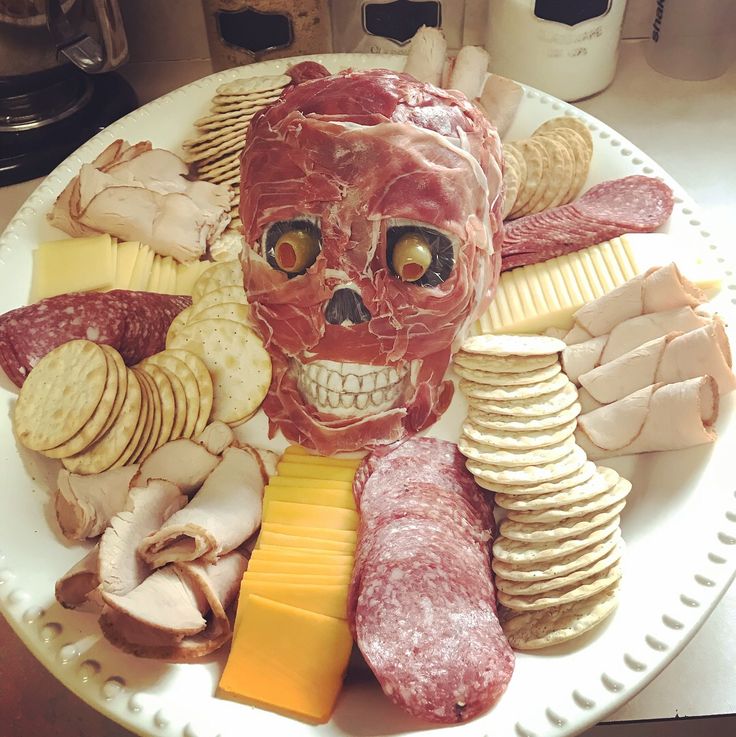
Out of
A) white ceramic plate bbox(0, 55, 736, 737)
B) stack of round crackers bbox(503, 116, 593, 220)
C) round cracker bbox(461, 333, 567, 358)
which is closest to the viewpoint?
white ceramic plate bbox(0, 55, 736, 737)

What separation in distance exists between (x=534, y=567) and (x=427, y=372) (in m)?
0.34

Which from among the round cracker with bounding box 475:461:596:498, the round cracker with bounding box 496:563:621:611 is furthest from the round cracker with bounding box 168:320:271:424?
the round cracker with bounding box 496:563:621:611

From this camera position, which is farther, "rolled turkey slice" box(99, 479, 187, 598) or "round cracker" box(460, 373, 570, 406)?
"round cracker" box(460, 373, 570, 406)

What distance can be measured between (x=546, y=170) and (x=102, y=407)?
2.83ft

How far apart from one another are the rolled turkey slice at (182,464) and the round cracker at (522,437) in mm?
364

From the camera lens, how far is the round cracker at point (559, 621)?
929 millimetres

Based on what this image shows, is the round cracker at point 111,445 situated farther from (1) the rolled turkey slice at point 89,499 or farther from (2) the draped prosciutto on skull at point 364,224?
(2) the draped prosciutto on skull at point 364,224

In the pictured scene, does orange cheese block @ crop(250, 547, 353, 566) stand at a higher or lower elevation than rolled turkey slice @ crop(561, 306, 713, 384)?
lower

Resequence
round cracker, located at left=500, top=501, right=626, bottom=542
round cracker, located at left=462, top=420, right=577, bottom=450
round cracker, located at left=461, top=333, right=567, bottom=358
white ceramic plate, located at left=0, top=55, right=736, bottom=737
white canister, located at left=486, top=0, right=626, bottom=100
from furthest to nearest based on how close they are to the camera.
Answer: white canister, located at left=486, top=0, right=626, bottom=100, round cracker, located at left=461, top=333, right=567, bottom=358, round cracker, located at left=462, top=420, right=577, bottom=450, round cracker, located at left=500, top=501, right=626, bottom=542, white ceramic plate, located at left=0, top=55, right=736, bottom=737

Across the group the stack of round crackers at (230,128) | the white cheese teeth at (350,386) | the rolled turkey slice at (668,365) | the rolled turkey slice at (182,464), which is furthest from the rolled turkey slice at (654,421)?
the stack of round crackers at (230,128)

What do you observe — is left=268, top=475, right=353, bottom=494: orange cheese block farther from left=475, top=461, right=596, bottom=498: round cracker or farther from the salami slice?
the salami slice

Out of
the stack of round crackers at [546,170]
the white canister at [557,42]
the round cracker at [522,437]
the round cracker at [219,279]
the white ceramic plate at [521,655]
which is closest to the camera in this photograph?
the white ceramic plate at [521,655]

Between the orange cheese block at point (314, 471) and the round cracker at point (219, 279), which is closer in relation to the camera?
the orange cheese block at point (314, 471)

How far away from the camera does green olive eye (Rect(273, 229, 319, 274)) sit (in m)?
1.01
